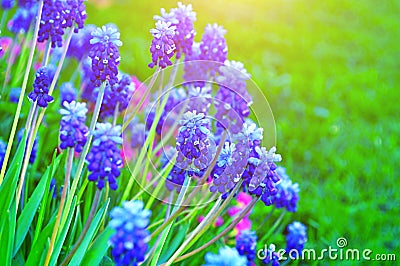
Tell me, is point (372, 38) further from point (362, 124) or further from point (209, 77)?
point (209, 77)

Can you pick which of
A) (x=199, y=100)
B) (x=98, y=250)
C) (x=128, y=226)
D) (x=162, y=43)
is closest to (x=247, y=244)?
(x=199, y=100)

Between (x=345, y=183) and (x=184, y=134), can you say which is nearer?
(x=184, y=134)

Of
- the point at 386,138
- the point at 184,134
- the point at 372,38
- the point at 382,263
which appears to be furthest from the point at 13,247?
the point at 372,38

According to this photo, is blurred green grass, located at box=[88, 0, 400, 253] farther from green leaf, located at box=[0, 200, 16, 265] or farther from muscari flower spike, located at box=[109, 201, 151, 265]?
muscari flower spike, located at box=[109, 201, 151, 265]

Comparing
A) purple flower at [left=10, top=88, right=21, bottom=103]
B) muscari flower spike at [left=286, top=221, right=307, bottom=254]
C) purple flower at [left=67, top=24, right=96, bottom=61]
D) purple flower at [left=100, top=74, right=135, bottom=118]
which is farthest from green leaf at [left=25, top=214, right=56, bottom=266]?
purple flower at [left=67, top=24, right=96, bottom=61]

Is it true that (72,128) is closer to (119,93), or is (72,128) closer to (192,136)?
A: (192,136)

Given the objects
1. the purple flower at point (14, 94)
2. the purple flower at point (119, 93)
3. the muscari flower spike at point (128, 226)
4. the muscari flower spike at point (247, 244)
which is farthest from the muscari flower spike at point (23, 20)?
the muscari flower spike at point (128, 226)
